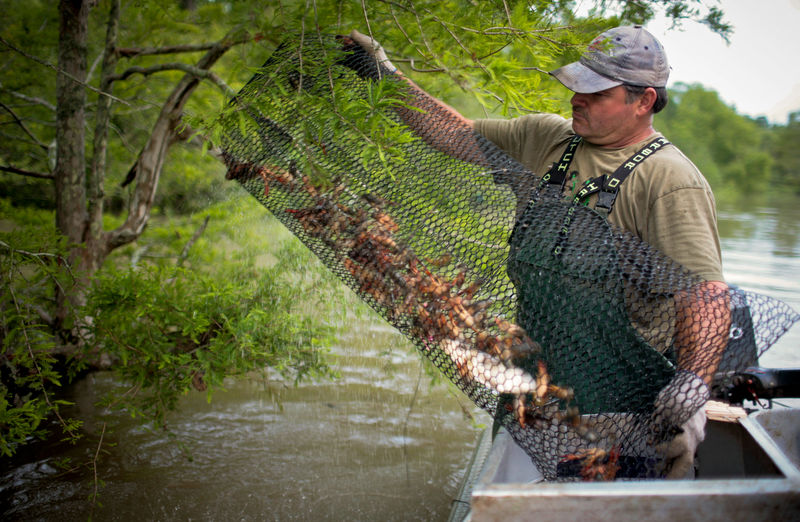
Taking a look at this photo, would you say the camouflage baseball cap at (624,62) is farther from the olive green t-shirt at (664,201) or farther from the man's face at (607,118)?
the olive green t-shirt at (664,201)

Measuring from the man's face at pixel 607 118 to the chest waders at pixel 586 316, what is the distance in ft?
1.57

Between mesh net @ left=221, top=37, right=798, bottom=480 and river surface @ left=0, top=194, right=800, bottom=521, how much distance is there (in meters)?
2.00

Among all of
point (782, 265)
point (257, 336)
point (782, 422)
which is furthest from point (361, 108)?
point (782, 265)

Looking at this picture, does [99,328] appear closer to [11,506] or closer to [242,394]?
[11,506]

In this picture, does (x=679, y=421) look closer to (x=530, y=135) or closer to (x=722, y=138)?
(x=530, y=135)

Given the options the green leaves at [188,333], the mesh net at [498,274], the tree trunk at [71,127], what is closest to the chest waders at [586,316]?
the mesh net at [498,274]

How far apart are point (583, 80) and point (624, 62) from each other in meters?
0.17

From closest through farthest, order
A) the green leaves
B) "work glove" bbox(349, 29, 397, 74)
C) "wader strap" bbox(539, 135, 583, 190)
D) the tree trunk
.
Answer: "wader strap" bbox(539, 135, 583, 190) < "work glove" bbox(349, 29, 397, 74) < the green leaves < the tree trunk

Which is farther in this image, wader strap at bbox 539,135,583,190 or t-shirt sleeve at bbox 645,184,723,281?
wader strap at bbox 539,135,583,190

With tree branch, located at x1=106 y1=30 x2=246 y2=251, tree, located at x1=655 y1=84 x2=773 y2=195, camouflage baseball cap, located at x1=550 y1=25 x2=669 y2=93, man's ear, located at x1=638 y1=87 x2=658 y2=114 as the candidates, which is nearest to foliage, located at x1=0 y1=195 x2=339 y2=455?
tree branch, located at x1=106 y1=30 x2=246 y2=251

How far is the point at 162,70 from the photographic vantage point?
14.1 ft

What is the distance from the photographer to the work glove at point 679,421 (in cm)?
183

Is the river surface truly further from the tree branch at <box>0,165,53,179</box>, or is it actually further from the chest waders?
the chest waders

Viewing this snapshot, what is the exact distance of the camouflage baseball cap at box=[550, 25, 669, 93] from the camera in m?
2.33
